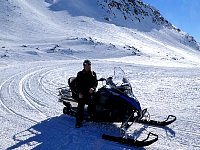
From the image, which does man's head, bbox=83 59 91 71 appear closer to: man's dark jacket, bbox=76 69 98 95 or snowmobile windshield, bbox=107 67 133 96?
man's dark jacket, bbox=76 69 98 95

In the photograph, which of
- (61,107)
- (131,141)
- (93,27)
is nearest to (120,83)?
(131,141)

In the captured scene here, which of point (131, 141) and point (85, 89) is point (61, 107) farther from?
point (131, 141)

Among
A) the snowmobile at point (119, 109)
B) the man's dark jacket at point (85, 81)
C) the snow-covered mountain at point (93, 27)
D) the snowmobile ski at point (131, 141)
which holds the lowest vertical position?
the snowmobile ski at point (131, 141)

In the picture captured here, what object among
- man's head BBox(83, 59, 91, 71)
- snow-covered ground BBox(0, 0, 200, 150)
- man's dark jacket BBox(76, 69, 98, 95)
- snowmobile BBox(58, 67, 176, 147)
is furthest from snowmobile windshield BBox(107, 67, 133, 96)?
snow-covered ground BBox(0, 0, 200, 150)

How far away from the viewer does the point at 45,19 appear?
51594 mm

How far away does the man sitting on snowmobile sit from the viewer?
27.9 ft

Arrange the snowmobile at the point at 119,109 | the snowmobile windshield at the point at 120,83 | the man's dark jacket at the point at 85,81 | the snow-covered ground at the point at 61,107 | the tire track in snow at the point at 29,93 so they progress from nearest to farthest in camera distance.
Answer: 1. the snow-covered ground at the point at 61,107
2. the snowmobile at the point at 119,109
3. the snowmobile windshield at the point at 120,83
4. the man's dark jacket at the point at 85,81
5. the tire track in snow at the point at 29,93

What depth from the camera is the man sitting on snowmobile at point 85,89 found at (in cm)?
849

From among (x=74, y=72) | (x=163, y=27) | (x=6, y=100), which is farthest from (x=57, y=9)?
(x=6, y=100)

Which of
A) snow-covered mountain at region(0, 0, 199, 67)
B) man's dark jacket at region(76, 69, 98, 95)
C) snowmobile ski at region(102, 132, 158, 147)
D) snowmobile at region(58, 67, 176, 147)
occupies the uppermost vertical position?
snow-covered mountain at region(0, 0, 199, 67)

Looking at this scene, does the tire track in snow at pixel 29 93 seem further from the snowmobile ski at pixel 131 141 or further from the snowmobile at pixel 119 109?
the snowmobile ski at pixel 131 141

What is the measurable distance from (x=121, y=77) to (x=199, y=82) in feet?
25.9

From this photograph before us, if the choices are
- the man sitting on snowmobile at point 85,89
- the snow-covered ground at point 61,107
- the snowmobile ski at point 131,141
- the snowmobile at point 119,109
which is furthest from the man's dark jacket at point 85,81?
the snowmobile ski at point 131,141

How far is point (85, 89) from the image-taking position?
28.1ft
